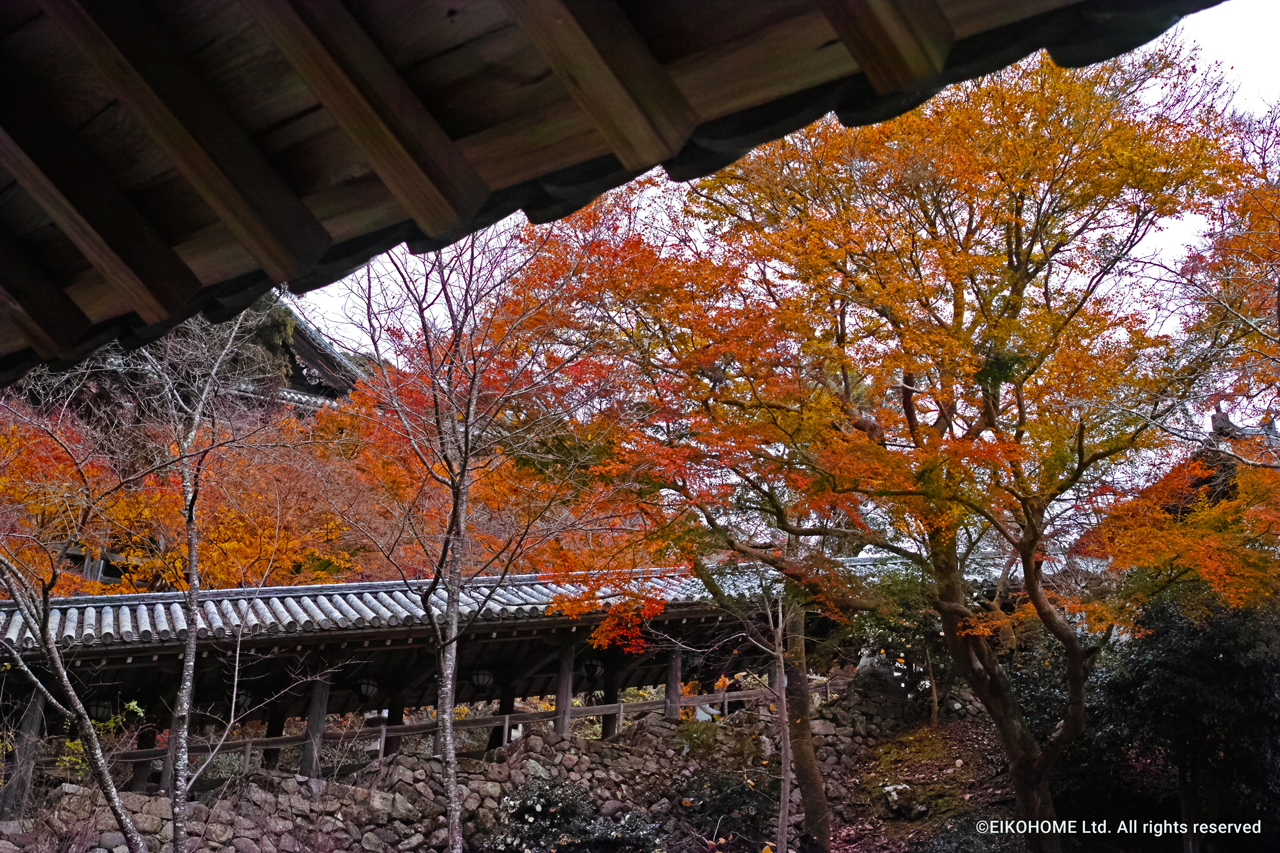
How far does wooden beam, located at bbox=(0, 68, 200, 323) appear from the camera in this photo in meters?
1.38

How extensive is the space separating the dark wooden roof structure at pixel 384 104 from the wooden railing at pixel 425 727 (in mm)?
7437

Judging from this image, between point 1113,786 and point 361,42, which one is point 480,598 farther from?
point 361,42

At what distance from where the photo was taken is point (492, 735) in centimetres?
1252

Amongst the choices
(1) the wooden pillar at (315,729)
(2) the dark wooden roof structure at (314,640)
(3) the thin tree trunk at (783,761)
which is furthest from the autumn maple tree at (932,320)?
(1) the wooden pillar at (315,729)

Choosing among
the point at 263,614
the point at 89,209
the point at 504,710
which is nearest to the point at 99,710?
the point at 263,614

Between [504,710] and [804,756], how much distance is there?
14.5ft

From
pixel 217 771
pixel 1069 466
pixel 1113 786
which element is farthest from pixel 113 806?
pixel 1113 786

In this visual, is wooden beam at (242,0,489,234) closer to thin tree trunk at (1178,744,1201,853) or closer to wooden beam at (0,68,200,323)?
wooden beam at (0,68,200,323)

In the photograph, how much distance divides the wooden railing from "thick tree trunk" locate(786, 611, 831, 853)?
77.8 inches

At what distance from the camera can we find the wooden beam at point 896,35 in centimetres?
99

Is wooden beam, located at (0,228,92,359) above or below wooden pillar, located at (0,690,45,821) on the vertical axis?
above

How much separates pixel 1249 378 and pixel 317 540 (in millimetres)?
12281

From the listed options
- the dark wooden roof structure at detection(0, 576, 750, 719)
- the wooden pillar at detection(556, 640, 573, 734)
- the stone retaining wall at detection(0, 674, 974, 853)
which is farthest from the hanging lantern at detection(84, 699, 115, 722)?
the wooden pillar at detection(556, 640, 573, 734)

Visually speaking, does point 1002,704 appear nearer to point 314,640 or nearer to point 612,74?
point 314,640
